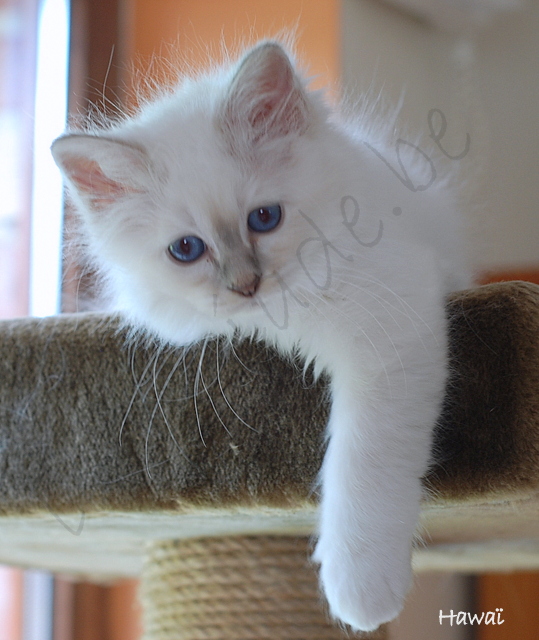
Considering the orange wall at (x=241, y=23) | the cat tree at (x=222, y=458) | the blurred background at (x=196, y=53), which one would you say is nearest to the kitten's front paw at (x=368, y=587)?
the cat tree at (x=222, y=458)

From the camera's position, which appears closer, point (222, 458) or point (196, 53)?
point (222, 458)

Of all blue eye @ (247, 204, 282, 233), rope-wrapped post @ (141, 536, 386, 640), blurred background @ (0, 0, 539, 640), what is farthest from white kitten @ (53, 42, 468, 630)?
blurred background @ (0, 0, 539, 640)

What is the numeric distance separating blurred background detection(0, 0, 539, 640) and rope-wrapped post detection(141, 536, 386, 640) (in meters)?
0.67

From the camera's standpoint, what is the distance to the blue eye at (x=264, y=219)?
0.88 metres

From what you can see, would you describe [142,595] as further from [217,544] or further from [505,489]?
[505,489]

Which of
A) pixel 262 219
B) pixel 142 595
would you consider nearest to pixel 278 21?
pixel 262 219

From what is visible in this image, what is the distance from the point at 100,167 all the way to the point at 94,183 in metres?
0.04

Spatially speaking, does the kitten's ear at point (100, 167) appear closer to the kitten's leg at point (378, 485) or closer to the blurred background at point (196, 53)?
the kitten's leg at point (378, 485)

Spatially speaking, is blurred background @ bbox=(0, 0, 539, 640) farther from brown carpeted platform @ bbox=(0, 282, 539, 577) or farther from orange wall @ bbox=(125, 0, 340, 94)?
brown carpeted platform @ bbox=(0, 282, 539, 577)

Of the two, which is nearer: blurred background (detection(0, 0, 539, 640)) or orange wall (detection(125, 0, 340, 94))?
blurred background (detection(0, 0, 539, 640))

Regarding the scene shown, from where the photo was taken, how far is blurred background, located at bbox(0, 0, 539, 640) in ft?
6.84

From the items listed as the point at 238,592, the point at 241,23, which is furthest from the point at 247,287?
the point at 241,23

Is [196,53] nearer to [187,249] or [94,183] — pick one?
[94,183]

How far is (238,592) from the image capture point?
119cm
